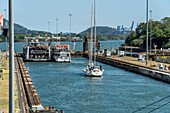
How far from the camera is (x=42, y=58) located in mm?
101188

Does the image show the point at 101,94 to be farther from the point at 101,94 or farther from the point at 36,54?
the point at 36,54

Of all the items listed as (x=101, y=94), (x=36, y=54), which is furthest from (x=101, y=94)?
(x=36, y=54)

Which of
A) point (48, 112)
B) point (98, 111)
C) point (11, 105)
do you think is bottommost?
point (98, 111)

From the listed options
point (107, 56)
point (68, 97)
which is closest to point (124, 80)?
point (68, 97)

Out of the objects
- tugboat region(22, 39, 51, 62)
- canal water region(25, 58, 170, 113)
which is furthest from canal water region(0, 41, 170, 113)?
tugboat region(22, 39, 51, 62)

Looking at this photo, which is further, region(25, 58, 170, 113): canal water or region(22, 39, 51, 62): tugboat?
region(22, 39, 51, 62): tugboat

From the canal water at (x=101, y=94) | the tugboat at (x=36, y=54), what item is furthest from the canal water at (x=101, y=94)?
the tugboat at (x=36, y=54)

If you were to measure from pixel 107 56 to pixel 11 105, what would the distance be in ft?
339

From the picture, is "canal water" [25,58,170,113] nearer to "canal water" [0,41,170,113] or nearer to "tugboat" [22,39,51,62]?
"canal water" [0,41,170,113]

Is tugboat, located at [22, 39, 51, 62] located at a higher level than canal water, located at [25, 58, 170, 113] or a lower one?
higher

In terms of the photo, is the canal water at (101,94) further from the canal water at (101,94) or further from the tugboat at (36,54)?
the tugboat at (36,54)

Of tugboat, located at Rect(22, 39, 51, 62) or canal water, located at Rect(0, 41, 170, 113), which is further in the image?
tugboat, located at Rect(22, 39, 51, 62)

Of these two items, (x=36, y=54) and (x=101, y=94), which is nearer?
(x=101, y=94)

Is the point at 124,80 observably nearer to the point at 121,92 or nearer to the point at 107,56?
the point at 121,92
